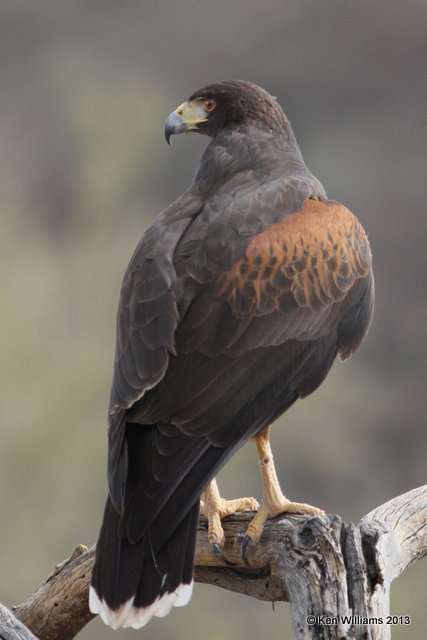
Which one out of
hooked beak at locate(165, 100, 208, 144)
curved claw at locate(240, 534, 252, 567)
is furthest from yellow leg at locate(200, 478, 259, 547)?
hooked beak at locate(165, 100, 208, 144)

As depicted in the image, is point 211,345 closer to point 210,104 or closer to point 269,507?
point 269,507

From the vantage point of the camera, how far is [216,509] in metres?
3.96

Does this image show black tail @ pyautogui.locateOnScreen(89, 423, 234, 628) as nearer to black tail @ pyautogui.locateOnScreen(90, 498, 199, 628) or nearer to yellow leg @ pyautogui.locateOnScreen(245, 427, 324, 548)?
black tail @ pyautogui.locateOnScreen(90, 498, 199, 628)

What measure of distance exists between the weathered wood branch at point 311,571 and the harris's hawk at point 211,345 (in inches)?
5.0

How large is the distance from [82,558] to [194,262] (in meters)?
1.19

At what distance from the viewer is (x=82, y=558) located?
4070 millimetres

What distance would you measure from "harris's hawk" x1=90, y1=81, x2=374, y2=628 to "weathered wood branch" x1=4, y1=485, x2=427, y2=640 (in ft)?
0.41

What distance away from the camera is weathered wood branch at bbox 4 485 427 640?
3.31m

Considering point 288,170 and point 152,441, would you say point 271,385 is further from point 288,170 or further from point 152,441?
point 288,170

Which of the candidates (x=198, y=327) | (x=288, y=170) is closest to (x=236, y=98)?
(x=288, y=170)

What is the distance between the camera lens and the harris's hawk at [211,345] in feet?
11.4

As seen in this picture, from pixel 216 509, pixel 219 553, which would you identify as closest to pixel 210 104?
pixel 216 509

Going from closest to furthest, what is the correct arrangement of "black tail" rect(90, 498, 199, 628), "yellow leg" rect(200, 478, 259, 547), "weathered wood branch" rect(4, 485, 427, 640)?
"weathered wood branch" rect(4, 485, 427, 640) < "black tail" rect(90, 498, 199, 628) < "yellow leg" rect(200, 478, 259, 547)

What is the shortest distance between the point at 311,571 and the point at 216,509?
63 centimetres
